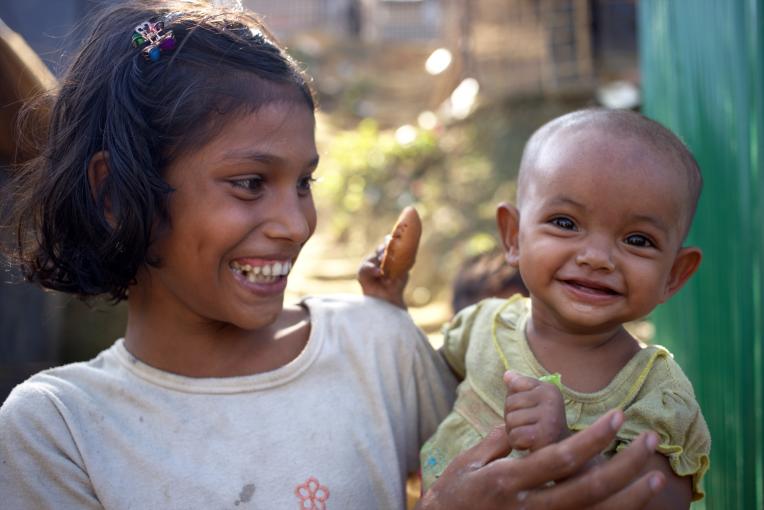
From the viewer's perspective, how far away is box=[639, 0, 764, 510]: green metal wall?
2320 millimetres

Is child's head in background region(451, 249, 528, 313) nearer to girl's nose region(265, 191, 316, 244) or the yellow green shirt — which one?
the yellow green shirt

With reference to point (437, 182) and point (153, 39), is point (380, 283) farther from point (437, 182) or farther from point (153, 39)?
point (437, 182)

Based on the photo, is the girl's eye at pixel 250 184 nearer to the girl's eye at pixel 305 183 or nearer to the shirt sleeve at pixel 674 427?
the girl's eye at pixel 305 183

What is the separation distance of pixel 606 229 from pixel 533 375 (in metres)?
0.37

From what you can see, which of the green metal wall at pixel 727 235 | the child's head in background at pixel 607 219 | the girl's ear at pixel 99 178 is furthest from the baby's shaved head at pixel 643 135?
the girl's ear at pixel 99 178

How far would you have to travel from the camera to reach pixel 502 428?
1.62 metres

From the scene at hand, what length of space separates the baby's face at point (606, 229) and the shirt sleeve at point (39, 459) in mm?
1093

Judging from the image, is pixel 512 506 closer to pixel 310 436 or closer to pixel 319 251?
pixel 310 436

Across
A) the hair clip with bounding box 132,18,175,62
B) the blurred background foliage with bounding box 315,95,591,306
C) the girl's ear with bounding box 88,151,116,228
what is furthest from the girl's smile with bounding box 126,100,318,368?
the blurred background foliage with bounding box 315,95,591,306

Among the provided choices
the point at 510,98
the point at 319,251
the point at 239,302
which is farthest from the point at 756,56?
the point at 319,251

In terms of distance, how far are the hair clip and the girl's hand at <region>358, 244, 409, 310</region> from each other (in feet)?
2.42

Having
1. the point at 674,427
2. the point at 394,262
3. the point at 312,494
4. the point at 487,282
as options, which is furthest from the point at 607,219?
the point at 487,282

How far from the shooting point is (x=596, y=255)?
1773 millimetres

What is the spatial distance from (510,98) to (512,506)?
8.33m
